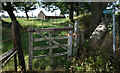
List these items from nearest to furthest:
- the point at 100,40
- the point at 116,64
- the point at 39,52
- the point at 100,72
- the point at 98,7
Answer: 1. the point at 100,72
2. the point at 116,64
3. the point at 100,40
4. the point at 39,52
5. the point at 98,7

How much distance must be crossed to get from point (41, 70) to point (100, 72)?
7.70 ft

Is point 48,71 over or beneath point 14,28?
beneath

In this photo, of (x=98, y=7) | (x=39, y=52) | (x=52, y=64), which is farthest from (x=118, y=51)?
(x=98, y=7)

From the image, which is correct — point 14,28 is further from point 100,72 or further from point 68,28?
point 100,72

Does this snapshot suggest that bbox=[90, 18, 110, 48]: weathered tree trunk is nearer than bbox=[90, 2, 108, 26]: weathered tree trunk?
Yes

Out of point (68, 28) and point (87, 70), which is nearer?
point (87, 70)

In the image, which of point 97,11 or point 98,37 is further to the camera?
point 97,11

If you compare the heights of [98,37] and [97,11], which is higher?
[97,11]

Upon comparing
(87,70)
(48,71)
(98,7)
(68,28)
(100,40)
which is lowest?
(48,71)

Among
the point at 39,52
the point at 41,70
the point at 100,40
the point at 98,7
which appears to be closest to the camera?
the point at 41,70

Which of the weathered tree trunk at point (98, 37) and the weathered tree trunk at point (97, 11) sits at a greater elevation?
the weathered tree trunk at point (97, 11)

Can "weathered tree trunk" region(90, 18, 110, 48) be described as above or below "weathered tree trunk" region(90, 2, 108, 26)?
below

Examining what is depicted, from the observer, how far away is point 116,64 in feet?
14.0

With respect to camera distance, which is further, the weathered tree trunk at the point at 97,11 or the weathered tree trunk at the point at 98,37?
the weathered tree trunk at the point at 97,11
